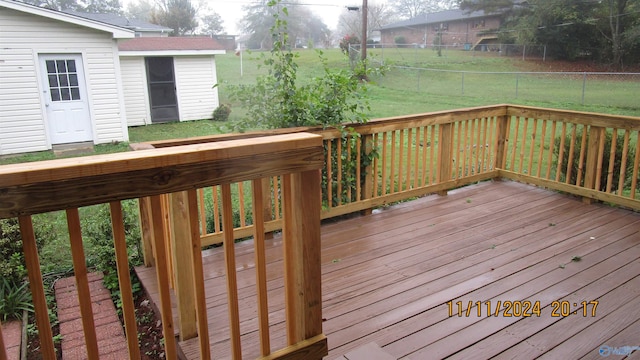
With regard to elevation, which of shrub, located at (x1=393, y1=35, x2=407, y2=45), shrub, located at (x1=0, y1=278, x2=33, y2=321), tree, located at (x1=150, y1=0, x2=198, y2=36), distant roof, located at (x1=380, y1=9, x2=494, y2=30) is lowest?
shrub, located at (x1=0, y1=278, x2=33, y2=321)

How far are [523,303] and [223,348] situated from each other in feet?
4.75

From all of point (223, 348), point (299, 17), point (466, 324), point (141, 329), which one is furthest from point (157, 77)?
point (466, 324)

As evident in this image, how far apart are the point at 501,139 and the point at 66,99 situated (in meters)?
4.18

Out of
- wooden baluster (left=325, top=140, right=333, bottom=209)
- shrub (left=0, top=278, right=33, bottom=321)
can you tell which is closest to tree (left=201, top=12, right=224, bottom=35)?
wooden baluster (left=325, top=140, right=333, bottom=209)

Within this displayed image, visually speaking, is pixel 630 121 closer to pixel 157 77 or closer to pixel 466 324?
pixel 466 324

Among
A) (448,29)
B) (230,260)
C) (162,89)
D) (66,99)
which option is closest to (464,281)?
(230,260)

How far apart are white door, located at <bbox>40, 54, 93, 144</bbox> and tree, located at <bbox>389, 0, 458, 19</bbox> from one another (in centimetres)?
461

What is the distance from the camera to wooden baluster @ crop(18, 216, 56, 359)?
0.90 m

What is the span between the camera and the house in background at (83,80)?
3.69 meters

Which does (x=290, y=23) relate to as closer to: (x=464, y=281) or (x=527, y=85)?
(x=464, y=281)

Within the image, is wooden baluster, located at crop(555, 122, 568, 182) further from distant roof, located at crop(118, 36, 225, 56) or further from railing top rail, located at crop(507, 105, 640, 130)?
distant roof, located at crop(118, 36, 225, 56)

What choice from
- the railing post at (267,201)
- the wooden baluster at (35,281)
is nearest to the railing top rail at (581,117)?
the railing post at (267,201)

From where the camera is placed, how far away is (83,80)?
4.23 meters

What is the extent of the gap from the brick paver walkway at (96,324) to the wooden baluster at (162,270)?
1100 millimetres
